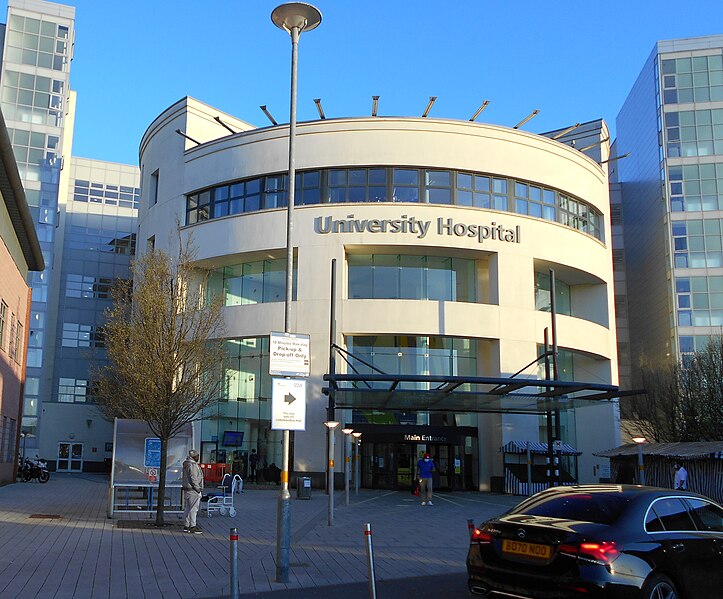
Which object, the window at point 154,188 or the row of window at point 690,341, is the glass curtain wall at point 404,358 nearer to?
the window at point 154,188

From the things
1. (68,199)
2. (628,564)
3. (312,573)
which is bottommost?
(312,573)

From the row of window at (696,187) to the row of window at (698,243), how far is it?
113 cm

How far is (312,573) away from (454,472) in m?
23.1

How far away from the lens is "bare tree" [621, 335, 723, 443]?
36.8 meters

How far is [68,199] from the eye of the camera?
200ft

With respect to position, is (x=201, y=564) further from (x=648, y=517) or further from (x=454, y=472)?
(x=454, y=472)

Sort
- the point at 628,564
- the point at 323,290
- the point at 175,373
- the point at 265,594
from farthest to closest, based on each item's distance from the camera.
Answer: the point at 323,290, the point at 175,373, the point at 265,594, the point at 628,564

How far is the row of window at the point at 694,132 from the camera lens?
57.5 m

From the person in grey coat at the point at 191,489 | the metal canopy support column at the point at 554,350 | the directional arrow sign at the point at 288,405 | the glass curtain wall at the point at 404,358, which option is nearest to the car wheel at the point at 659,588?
the directional arrow sign at the point at 288,405

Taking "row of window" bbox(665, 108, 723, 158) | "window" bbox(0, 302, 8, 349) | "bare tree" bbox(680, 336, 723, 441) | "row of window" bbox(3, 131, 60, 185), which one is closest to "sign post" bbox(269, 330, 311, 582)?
"window" bbox(0, 302, 8, 349)

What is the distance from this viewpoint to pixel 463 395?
25.9 meters

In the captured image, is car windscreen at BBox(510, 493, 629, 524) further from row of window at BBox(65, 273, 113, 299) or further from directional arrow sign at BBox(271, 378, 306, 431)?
row of window at BBox(65, 273, 113, 299)

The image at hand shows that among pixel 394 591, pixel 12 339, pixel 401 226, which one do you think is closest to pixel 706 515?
pixel 394 591

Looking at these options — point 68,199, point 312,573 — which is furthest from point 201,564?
point 68,199
